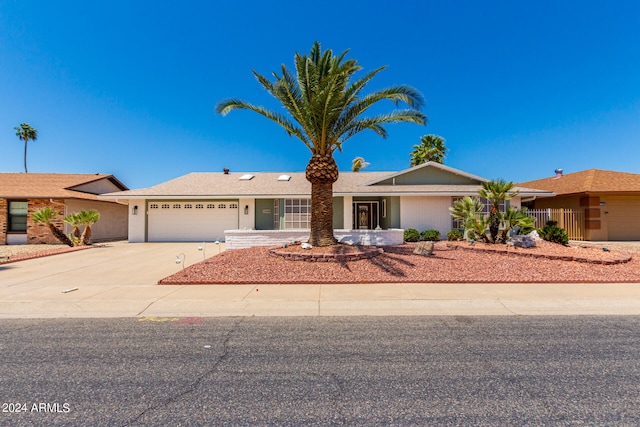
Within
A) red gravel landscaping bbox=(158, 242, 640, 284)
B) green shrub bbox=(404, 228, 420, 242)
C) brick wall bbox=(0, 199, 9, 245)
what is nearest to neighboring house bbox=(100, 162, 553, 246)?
green shrub bbox=(404, 228, 420, 242)

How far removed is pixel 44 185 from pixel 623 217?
1531 inches

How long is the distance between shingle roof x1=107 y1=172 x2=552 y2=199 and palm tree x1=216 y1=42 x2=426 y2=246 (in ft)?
21.1

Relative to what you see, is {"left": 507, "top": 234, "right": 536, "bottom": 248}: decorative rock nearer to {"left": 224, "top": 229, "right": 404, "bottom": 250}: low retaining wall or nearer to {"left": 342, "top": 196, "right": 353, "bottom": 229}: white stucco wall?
{"left": 224, "top": 229, "right": 404, "bottom": 250}: low retaining wall

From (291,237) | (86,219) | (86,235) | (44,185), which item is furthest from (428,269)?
(44,185)

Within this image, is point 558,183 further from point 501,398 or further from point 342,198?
point 501,398

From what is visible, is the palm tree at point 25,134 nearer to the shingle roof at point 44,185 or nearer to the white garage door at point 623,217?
the shingle roof at point 44,185

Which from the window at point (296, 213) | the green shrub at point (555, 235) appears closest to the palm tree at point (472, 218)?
the green shrub at point (555, 235)

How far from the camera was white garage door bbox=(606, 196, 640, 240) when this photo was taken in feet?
62.0

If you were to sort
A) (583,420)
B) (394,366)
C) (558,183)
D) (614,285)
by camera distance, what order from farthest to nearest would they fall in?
(558,183)
(614,285)
(394,366)
(583,420)

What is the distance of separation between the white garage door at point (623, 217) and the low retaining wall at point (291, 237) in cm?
1544

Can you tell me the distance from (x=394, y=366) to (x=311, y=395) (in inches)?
45.6

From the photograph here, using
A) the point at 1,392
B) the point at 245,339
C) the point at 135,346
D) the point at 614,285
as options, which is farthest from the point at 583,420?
the point at 614,285

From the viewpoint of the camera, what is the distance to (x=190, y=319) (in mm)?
5344

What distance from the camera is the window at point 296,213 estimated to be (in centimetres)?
1838
